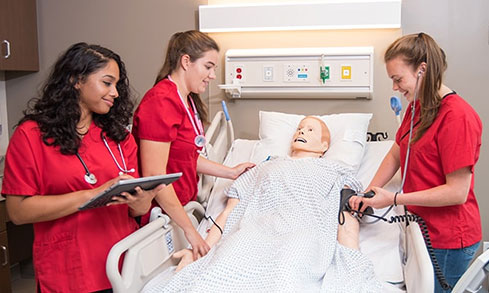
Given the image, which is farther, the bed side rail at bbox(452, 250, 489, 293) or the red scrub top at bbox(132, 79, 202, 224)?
the red scrub top at bbox(132, 79, 202, 224)

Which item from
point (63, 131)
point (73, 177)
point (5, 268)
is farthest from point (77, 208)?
point (5, 268)

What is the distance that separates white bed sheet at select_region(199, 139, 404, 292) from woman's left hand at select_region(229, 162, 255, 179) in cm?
9

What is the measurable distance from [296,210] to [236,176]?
46 centimetres

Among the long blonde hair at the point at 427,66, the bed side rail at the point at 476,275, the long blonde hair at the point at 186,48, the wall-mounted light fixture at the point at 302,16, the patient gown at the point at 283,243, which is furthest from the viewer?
the wall-mounted light fixture at the point at 302,16

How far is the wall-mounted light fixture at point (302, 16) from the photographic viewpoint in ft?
8.09

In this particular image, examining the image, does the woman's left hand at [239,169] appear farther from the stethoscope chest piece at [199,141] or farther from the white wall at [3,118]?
the white wall at [3,118]

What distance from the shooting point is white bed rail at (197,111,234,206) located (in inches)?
90.1

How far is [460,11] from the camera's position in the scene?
2480 mm

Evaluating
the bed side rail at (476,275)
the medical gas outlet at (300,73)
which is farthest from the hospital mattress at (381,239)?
the medical gas outlet at (300,73)

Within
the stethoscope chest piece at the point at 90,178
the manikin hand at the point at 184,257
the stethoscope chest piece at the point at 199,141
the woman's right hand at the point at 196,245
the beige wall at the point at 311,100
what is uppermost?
the beige wall at the point at 311,100

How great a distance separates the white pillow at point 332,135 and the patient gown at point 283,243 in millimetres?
244

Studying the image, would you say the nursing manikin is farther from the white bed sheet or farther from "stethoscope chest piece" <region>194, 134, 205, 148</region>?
"stethoscope chest piece" <region>194, 134, 205, 148</region>

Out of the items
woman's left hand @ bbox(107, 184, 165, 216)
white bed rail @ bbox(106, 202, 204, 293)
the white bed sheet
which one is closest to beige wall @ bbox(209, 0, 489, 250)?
the white bed sheet

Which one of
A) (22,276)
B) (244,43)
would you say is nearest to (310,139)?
(244,43)
